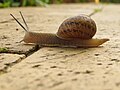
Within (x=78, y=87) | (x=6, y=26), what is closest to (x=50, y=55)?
(x=78, y=87)

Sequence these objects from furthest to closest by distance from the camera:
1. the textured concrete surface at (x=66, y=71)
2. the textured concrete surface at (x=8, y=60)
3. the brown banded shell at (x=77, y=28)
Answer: the brown banded shell at (x=77, y=28)
the textured concrete surface at (x=8, y=60)
the textured concrete surface at (x=66, y=71)

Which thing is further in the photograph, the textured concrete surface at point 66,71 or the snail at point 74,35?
the snail at point 74,35

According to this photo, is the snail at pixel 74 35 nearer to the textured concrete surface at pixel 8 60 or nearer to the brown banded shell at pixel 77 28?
the brown banded shell at pixel 77 28

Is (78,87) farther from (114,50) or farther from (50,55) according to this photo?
(114,50)

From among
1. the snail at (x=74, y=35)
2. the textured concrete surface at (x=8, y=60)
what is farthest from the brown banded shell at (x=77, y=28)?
the textured concrete surface at (x=8, y=60)

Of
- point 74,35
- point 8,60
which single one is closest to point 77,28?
point 74,35

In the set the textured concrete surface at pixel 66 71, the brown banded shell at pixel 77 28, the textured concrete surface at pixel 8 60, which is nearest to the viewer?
the textured concrete surface at pixel 66 71

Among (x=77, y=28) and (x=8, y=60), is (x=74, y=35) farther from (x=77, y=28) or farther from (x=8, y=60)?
(x=8, y=60)
